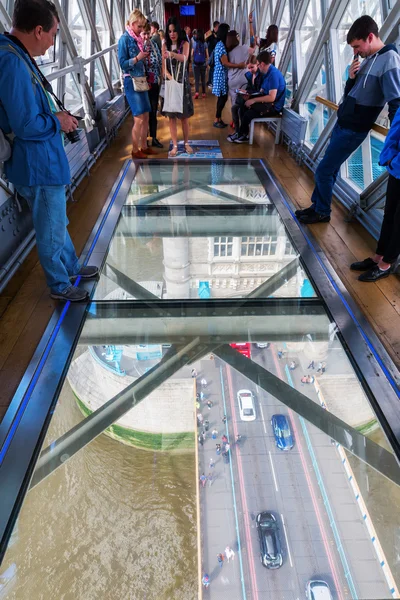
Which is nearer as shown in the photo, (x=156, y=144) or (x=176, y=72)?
(x=176, y=72)

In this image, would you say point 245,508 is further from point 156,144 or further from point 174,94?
point 156,144

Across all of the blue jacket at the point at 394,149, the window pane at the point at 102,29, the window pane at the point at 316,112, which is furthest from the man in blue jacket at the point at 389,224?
the window pane at the point at 102,29

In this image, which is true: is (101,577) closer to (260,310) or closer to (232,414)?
(232,414)

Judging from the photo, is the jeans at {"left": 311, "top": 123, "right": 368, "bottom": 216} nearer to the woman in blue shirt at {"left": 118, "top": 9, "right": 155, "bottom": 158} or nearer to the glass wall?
the woman in blue shirt at {"left": 118, "top": 9, "right": 155, "bottom": 158}

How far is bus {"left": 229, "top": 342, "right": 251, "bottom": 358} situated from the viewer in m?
2.15

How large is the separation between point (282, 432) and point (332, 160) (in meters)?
2.37

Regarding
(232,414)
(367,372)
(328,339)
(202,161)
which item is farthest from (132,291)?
(202,161)

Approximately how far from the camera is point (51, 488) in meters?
1.50

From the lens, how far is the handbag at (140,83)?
A: 4.57 metres

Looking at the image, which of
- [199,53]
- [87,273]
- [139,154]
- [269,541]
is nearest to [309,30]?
[139,154]

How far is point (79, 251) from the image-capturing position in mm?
3100

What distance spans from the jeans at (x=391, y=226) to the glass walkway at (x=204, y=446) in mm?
382

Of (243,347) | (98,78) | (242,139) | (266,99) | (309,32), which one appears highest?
(309,32)

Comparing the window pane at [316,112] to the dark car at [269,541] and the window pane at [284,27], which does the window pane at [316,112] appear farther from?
the dark car at [269,541]
